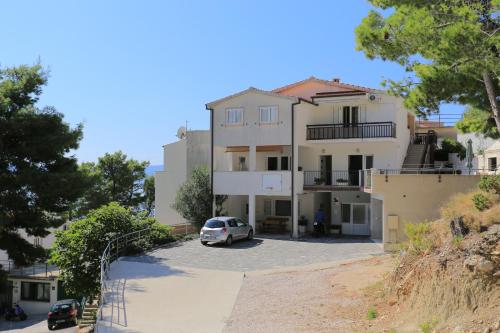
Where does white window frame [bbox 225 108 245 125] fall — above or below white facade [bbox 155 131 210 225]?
above

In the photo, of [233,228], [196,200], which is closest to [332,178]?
[233,228]

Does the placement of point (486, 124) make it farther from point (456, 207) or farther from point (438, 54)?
point (438, 54)

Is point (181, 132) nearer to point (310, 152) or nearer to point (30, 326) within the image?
point (310, 152)

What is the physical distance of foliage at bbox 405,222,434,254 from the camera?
12.9 metres

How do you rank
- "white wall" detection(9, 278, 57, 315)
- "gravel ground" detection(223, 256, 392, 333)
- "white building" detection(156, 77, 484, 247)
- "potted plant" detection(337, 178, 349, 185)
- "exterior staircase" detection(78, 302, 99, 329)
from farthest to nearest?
"white wall" detection(9, 278, 57, 315) → "potted plant" detection(337, 178, 349, 185) → "white building" detection(156, 77, 484, 247) → "exterior staircase" detection(78, 302, 99, 329) → "gravel ground" detection(223, 256, 392, 333)

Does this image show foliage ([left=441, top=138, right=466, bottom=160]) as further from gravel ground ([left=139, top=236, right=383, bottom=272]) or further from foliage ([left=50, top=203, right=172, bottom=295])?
foliage ([left=50, top=203, right=172, bottom=295])

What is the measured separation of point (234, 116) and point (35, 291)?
813 inches

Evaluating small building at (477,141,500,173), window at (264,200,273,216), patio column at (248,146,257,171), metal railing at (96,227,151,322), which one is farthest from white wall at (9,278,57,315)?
small building at (477,141,500,173)

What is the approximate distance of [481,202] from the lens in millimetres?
14430

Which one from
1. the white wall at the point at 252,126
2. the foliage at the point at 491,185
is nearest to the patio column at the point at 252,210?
the white wall at the point at 252,126

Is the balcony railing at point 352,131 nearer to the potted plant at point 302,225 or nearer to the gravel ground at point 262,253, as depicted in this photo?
the potted plant at point 302,225

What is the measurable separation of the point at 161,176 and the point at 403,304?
29.0 meters

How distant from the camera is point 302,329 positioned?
11.3m

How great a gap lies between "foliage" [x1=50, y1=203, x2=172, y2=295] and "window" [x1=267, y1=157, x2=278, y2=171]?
42.0 ft
